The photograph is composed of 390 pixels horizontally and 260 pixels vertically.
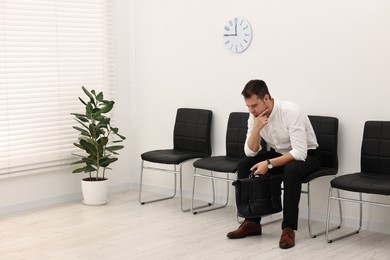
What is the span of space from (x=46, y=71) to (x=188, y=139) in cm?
142

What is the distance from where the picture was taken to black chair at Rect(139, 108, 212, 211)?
578 centimetres

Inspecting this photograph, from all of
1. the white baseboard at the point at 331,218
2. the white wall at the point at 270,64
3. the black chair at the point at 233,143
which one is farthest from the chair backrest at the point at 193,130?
the white baseboard at the point at 331,218

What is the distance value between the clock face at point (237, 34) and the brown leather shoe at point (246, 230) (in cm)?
161

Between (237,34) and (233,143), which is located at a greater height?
(237,34)

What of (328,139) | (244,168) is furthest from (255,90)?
(328,139)

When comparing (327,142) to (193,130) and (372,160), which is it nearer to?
(372,160)

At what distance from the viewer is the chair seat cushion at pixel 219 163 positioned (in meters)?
5.18

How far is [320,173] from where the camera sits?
15.8 feet

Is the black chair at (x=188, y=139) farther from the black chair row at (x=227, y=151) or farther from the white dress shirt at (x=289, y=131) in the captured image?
the white dress shirt at (x=289, y=131)

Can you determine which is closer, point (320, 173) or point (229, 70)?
point (320, 173)

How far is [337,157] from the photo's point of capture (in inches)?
199

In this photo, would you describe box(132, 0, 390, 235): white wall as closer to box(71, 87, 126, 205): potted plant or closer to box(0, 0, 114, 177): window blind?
box(0, 0, 114, 177): window blind

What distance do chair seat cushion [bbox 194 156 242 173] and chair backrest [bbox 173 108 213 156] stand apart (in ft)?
1.08

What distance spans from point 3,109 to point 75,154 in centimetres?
85
